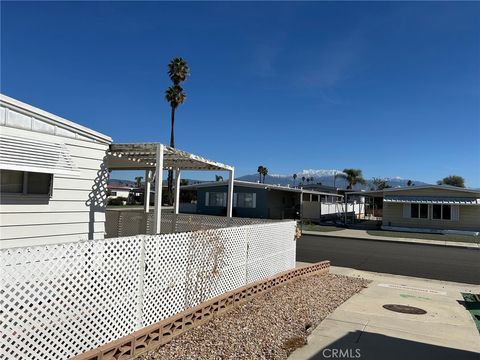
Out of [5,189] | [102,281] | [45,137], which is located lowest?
[102,281]

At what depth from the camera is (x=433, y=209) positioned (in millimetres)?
29438

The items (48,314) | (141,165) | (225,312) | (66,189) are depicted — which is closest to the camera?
(48,314)

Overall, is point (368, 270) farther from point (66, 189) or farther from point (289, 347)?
point (66, 189)

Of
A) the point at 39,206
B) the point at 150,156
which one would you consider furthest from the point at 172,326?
the point at 150,156

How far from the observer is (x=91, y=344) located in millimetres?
4449

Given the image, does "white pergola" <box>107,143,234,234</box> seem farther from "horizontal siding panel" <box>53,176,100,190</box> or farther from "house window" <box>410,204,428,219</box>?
"house window" <box>410,204,428,219</box>

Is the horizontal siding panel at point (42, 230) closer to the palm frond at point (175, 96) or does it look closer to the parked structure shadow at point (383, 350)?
the parked structure shadow at point (383, 350)

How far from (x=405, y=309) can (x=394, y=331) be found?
1.68 meters

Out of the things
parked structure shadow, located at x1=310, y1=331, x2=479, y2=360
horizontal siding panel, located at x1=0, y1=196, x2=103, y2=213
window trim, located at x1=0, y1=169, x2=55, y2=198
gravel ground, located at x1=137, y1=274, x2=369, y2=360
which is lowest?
parked structure shadow, located at x1=310, y1=331, x2=479, y2=360

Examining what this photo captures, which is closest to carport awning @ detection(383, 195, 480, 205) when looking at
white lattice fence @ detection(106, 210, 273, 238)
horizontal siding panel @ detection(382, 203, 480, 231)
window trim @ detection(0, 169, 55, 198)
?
horizontal siding panel @ detection(382, 203, 480, 231)

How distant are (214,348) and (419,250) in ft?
52.9

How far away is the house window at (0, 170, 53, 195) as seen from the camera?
6.23 meters

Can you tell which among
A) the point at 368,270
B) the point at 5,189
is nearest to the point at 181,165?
the point at 5,189

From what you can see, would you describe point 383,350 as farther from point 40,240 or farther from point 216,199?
point 216,199
